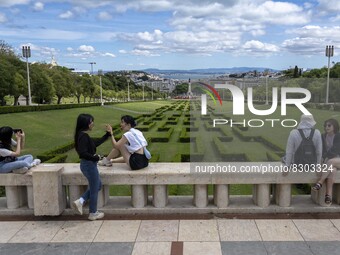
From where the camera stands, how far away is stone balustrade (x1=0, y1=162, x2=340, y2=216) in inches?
219

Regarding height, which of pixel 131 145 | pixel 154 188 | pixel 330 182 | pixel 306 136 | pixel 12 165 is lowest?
pixel 154 188

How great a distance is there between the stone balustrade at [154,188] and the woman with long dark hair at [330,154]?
12cm

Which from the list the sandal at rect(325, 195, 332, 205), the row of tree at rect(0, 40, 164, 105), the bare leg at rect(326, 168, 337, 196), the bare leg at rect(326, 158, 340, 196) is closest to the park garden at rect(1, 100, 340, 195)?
the bare leg at rect(326, 158, 340, 196)

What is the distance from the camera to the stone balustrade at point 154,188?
557 centimetres

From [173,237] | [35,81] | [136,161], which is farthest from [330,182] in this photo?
[35,81]

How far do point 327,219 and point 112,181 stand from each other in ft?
11.1

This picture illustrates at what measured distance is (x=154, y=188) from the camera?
581 centimetres

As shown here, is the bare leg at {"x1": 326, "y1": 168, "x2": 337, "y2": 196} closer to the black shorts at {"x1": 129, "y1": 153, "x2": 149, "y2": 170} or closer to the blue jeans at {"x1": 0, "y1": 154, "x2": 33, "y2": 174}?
the black shorts at {"x1": 129, "y1": 153, "x2": 149, "y2": 170}

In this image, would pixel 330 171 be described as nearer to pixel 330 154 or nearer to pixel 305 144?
pixel 330 154

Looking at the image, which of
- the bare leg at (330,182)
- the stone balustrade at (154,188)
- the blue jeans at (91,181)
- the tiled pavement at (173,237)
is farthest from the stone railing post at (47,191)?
the bare leg at (330,182)

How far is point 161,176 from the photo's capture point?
564cm

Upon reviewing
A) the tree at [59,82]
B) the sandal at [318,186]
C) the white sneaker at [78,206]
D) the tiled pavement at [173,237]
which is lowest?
the tiled pavement at [173,237]

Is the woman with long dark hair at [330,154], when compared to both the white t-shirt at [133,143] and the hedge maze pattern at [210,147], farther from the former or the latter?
the hedge maze pattern at [210,147]

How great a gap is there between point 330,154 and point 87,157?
3845 millimetres
